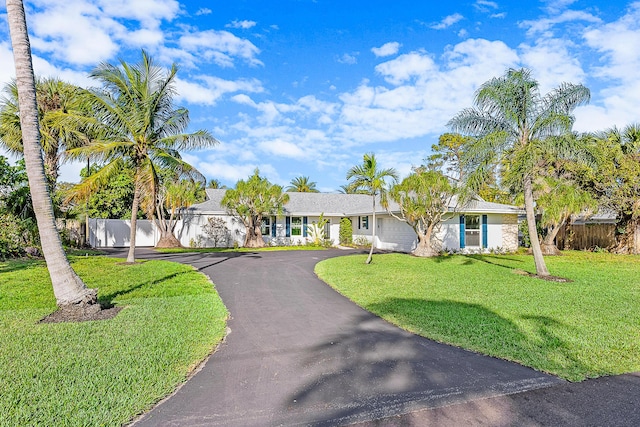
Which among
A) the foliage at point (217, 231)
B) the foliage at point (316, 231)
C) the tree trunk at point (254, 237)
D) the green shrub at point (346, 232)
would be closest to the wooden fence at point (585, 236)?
the green shrub at point (346, 232)

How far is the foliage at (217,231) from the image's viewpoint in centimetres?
2477

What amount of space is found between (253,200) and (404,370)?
19.0m

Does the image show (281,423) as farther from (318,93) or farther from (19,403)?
(318,93)

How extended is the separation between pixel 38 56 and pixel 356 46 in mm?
11312

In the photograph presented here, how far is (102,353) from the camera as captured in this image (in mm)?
4766

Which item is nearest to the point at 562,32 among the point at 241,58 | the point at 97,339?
the point at 241,58

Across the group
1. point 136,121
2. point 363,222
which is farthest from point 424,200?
point 136,121

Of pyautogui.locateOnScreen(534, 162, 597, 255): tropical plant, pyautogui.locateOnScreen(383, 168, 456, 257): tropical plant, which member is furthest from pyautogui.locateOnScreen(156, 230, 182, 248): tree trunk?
pyautogui.locateOnScreen(534, 162, 597, 255): tropical plant

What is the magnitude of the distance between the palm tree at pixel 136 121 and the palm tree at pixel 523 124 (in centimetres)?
1095

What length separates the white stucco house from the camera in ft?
65.7

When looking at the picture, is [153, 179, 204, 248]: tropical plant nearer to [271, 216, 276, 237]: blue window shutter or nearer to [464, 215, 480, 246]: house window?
[271, 216, 276, 237]: blue window shutter

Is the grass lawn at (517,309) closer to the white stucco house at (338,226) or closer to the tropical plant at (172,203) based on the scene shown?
the white stucco house at (338,226)

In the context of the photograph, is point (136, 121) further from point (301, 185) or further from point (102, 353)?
point (301, 185)

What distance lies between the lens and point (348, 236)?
1008 inches
